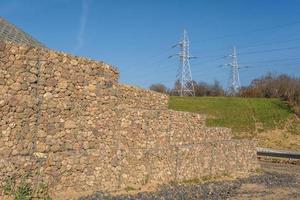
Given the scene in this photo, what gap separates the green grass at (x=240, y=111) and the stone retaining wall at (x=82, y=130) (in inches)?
1073

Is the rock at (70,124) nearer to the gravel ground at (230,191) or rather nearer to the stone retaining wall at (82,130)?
the stone retaining wall at (82,130)

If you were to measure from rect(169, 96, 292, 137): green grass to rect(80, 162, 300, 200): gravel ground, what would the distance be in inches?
990

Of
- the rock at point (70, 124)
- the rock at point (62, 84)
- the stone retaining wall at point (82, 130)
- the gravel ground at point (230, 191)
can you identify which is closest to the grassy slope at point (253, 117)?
the gravel ground at point (230, 191)

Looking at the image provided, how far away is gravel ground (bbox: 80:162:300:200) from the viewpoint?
14121 mm

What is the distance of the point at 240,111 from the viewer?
51.8m

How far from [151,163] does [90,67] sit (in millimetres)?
4060

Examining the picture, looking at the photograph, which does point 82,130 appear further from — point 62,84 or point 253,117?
point 253,117

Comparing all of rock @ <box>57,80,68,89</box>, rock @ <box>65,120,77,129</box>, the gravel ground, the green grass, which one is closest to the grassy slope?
the green grass

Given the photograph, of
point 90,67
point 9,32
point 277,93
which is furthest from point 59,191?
point 277,93

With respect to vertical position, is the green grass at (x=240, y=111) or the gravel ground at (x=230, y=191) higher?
the green grass at (x=240, y=111)

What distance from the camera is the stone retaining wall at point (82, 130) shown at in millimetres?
12844

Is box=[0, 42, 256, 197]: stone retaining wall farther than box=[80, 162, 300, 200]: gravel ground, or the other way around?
box=[80, 162, 300, 200]: gravel ground

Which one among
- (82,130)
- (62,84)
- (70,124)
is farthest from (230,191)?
(62,84)

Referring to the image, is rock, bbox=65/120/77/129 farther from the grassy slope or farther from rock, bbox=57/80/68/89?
the grassy slope
